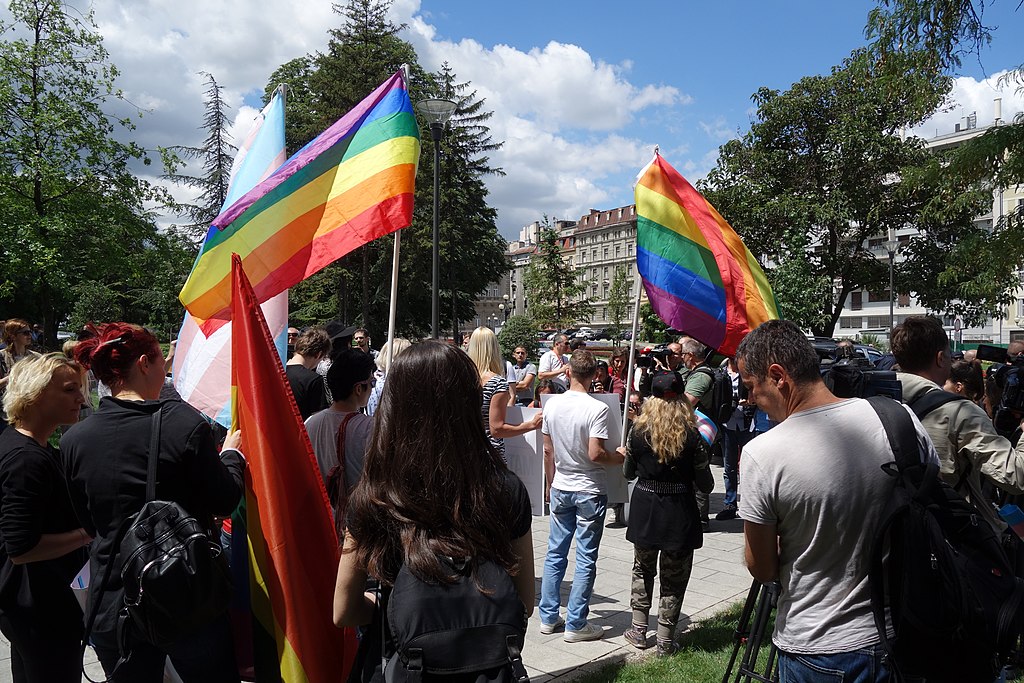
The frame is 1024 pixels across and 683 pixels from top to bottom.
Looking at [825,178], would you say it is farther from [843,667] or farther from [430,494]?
[430,494]

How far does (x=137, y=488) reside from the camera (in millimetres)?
2637

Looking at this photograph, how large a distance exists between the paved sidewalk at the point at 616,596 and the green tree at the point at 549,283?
96.7ft

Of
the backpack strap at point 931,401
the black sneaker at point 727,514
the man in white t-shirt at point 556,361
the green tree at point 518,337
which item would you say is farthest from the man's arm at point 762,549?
the green tree at point 518,337

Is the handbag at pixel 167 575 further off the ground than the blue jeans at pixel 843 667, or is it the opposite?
the handbag at pixel 167 575

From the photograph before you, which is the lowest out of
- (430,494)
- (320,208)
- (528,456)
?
(528,456)

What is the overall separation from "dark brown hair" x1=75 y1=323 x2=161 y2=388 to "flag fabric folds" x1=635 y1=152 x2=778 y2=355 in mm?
4595

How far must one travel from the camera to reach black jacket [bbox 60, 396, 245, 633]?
264 cm

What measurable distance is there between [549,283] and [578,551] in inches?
1322

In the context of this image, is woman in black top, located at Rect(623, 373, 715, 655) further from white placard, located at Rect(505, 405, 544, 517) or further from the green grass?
white placard, located at Rect(505, 405, 544, 517)

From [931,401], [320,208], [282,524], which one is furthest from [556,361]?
[282,524]

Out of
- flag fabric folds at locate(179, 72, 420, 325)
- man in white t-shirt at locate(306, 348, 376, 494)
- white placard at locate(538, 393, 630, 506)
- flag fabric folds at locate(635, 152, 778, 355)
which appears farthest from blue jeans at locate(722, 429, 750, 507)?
man in white t-shirt at locate(306, 348, 376, 494)

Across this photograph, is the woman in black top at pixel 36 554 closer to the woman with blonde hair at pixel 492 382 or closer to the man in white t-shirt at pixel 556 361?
the woman with blonde hair at pixel 492 382

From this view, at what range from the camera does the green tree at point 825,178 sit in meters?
31.7

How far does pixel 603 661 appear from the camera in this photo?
193 inches
